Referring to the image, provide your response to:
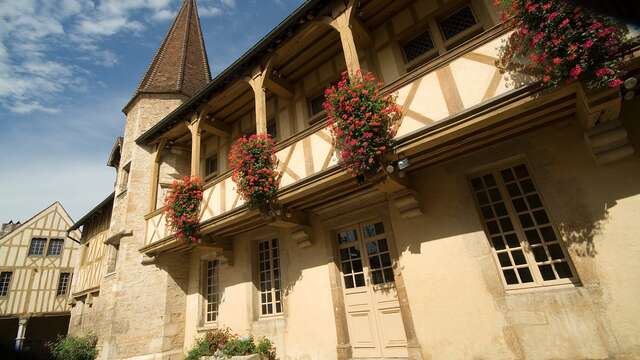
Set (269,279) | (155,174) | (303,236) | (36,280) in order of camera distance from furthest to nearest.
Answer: (36,280) < (155,174) < (269,279) < (303,236)

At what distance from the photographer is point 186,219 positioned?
7.82m

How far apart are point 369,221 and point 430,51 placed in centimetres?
352

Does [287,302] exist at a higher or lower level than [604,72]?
lower

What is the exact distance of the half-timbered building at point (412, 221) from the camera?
14.0 ft

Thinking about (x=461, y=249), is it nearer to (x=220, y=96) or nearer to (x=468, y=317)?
(x=468, y=317)

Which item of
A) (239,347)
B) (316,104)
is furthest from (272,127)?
(239,347)

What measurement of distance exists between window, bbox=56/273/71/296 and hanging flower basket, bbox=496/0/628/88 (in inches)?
1058

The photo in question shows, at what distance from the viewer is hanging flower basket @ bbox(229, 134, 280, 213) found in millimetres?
6195

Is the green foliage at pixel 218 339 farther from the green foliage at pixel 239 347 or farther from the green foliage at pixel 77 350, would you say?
the green foliage at pixel 77 350

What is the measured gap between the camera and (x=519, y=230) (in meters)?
5.04

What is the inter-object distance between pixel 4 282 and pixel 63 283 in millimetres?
2848

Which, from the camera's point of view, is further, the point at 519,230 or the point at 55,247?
the point at 55,247

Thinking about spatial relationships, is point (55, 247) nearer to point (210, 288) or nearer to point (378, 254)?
point (210, 288)

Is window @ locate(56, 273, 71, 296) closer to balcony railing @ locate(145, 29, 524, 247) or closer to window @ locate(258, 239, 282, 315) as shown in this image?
window @ locate(258, 239, 282, 315)
